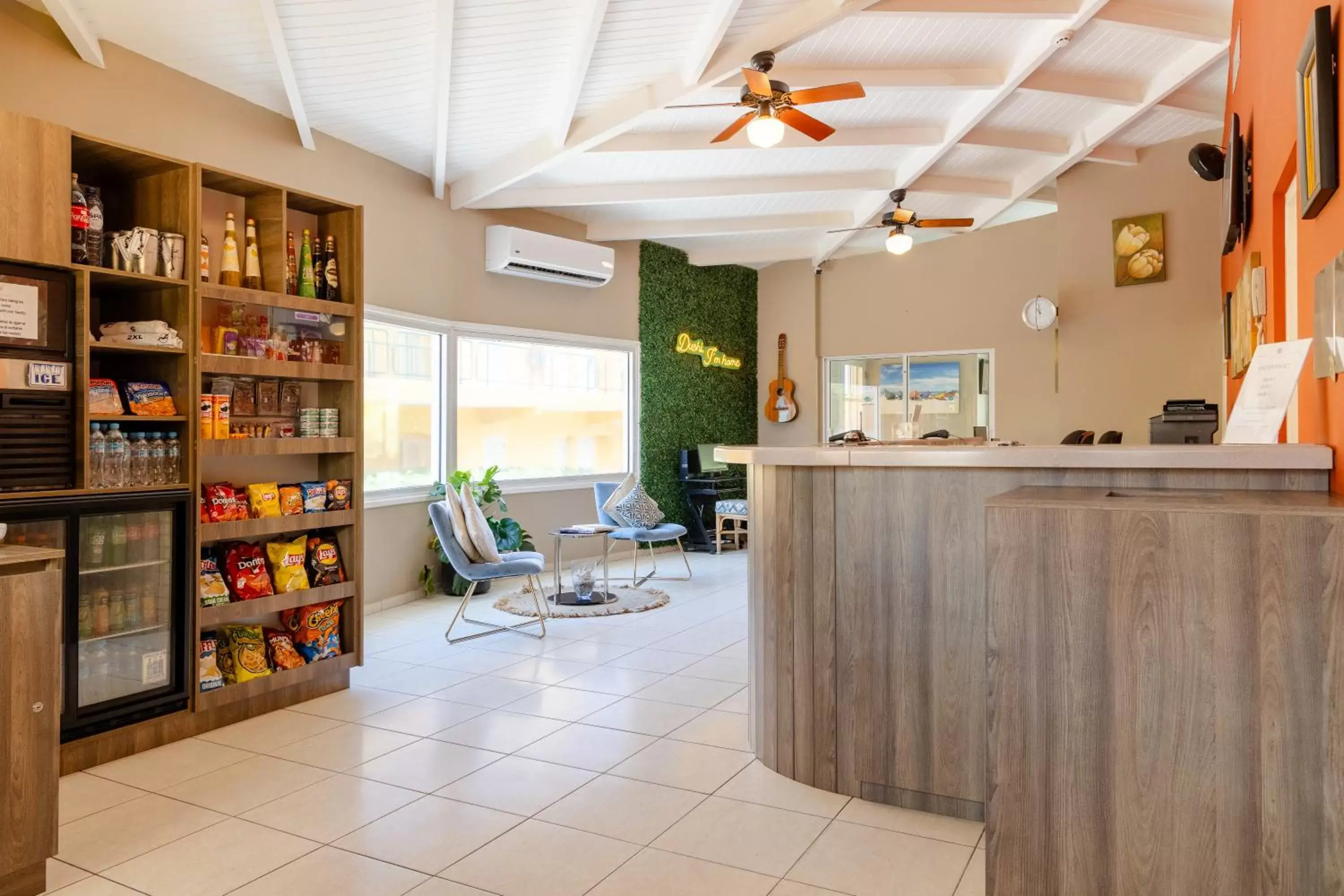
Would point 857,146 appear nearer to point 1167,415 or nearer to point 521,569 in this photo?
point 1167,415

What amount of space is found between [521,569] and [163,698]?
2.12 m

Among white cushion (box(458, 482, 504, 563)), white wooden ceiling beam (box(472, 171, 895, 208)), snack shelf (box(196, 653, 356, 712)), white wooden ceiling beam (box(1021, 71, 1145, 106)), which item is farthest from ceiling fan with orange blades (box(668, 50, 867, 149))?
snack shelf (box(196, 653, 356, 712))

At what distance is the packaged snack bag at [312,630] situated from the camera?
4.11 meters

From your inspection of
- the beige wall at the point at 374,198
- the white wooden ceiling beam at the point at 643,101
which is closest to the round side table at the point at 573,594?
the beige wall at the point at 374,198

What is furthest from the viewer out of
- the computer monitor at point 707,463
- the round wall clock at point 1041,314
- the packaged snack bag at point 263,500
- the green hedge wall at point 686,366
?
the computer monitor at point 707,463

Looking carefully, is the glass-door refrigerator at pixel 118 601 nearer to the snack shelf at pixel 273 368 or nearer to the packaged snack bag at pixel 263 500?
the packaged snack bag at pixel 263 500

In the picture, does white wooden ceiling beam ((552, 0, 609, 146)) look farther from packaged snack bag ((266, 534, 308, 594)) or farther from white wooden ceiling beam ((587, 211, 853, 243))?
packaged snack bag ((266, 534, 308, 594))

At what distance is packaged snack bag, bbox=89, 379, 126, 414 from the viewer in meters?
3.30

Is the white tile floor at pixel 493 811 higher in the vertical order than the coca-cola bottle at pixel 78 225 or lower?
lower

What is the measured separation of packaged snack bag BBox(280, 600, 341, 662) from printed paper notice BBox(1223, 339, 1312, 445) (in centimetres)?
376

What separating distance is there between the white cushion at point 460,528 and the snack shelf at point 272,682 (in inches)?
43.9

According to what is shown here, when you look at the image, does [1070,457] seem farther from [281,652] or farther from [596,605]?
[596,605]

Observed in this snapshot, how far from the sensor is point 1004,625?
1.83m

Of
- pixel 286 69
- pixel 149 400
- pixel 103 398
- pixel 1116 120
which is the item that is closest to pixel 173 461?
pixel 149 400
